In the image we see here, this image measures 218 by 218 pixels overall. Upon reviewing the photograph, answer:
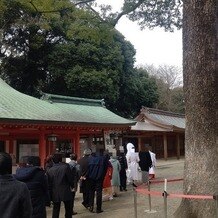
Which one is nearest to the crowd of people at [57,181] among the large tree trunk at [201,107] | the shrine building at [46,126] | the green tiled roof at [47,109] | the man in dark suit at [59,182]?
the man in dark suit at [59,182]

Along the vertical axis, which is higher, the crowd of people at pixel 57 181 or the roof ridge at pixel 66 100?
the roof ridge at pixel 66 100

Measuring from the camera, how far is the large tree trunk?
6.84 metres

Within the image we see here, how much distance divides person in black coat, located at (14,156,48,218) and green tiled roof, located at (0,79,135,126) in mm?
6752

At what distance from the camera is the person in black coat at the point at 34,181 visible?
6004mm

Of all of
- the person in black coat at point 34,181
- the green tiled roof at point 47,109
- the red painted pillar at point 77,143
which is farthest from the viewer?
the red painted pillar at point 77,143

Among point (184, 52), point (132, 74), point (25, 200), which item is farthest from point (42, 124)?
point (132, 74)

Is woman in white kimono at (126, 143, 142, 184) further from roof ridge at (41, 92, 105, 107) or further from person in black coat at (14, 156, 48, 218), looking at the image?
person in black coat at (14, 156, 48, 218)

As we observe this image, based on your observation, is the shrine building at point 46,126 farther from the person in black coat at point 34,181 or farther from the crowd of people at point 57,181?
the person in black coat at point 34,181

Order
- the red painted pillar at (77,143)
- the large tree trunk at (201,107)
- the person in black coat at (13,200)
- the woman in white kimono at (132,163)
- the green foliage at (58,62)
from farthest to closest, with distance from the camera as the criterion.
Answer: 1. the green foliage at (58,62)
2. the red painted pillar at (77,143)
3. the woman in white kimono at (132,163)
4. the large tree trunk at (201,107)
5. the person in black coat at (13,200)

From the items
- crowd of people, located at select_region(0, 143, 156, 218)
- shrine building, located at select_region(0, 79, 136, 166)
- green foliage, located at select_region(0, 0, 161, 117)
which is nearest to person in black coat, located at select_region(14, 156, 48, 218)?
crowd of people, located at select_region(0, 143, 156, 218)

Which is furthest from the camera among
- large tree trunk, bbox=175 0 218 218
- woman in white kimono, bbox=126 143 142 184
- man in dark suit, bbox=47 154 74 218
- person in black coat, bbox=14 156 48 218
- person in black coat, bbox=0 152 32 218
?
woman in white kimono, bbox=126 143 142 184

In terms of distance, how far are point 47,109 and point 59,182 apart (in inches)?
379

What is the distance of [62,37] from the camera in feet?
97.5

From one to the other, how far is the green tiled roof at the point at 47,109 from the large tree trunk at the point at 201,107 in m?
7.38
